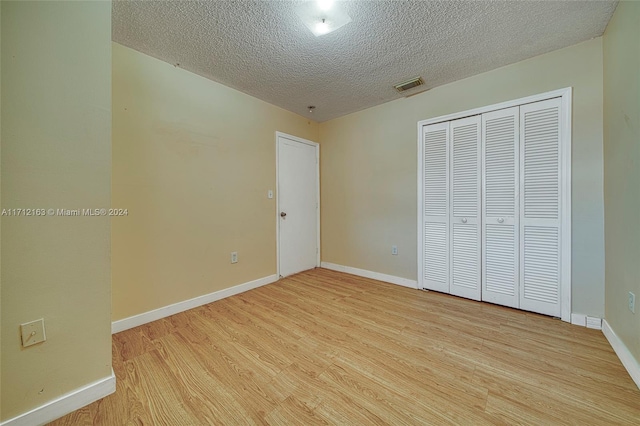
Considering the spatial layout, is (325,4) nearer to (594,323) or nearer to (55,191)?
(55,191)

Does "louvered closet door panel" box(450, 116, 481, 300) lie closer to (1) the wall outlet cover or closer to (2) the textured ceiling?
(2) the textured ceiling

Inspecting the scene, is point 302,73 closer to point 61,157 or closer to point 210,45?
point 210,45

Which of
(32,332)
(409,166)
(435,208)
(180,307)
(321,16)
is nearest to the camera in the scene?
(32,332)

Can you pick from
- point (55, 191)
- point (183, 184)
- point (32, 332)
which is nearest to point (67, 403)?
point (32, 332)

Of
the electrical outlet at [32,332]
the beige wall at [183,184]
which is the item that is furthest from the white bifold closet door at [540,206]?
the electrical outlet at [32,332]

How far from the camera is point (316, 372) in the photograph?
147cm

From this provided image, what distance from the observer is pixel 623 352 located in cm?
151

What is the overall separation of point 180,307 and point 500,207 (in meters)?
3.39

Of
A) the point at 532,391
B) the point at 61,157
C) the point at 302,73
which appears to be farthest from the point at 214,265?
the point at 532,391

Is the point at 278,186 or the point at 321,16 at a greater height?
the point at 321,16

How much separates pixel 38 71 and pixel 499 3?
9.03 ft

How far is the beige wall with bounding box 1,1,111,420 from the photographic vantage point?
1082mm

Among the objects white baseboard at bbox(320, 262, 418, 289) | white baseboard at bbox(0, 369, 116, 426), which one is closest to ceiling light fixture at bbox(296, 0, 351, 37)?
white baseboard at bbox(0, 369, 116, 426)

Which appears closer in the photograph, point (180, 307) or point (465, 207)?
point (180, 307)
